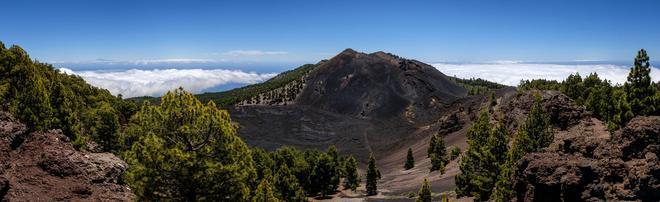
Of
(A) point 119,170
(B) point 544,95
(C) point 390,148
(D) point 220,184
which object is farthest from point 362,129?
(D) point 220,184

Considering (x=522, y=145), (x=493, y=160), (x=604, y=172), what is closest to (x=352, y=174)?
(x=493, y=160)

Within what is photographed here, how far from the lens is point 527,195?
24.6m

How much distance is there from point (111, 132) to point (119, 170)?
69.1 feet

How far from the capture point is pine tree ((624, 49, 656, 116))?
4266 cm

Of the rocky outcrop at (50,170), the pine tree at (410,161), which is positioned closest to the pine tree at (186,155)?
the rocky outcrop at (50,170)

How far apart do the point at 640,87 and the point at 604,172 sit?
2804 cm

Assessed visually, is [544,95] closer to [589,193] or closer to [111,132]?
[589,193]

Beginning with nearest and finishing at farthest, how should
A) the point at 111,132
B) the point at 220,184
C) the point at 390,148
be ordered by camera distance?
1. the point at 220,184
2. the point at 111,132
3. the point at 390,148

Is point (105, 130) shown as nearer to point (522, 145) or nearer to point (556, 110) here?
point (522, 145)

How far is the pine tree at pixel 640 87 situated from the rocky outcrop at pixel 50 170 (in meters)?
43.9

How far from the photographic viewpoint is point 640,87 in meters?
44.4

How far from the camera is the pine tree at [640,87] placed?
42.7m

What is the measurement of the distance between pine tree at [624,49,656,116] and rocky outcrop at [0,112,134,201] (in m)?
43.9

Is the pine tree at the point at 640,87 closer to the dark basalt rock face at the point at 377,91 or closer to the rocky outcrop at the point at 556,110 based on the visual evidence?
the rocky outcrop at the point at 556,110
